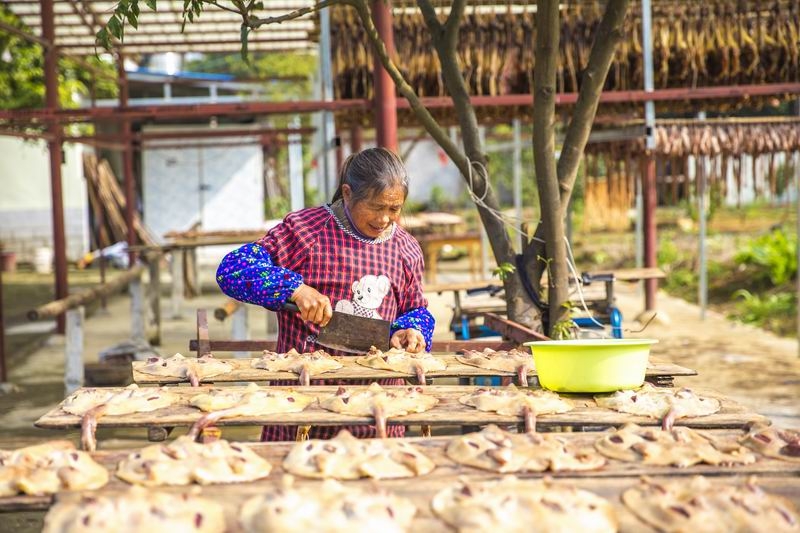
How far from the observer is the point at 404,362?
11.0ft

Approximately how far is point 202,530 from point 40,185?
62.6 ft

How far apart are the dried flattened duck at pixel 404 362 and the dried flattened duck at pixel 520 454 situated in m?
0.89

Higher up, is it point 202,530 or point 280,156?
point 280,156

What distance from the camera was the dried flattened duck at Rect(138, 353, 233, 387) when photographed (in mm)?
3252

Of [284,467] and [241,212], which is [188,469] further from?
[241,212]

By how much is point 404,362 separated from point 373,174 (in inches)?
26.0

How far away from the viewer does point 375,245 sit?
3.59 m

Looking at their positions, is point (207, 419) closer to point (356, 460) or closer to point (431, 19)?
point (356, 460)

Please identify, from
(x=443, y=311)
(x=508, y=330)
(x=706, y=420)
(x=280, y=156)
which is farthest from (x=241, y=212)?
(x=706, y=420)

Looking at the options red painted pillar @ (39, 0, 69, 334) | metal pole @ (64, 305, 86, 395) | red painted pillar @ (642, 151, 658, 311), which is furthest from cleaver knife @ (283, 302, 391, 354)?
red painted pillar @ (642, 151, 658, 311)

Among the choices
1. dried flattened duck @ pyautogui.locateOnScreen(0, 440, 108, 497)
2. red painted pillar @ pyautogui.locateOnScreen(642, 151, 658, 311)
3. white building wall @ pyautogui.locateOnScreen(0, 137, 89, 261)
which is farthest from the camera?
white building wall @ pyautogui.locateOnScreen(0, 137, 89, 261)

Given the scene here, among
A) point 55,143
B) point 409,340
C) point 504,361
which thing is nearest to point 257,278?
point 409,340

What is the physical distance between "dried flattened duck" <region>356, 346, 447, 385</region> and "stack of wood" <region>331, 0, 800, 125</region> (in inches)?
144

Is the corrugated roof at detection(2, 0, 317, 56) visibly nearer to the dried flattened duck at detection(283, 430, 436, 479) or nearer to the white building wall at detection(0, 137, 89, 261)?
the dried flattened duck at detection(283, 430, 436, 479)
